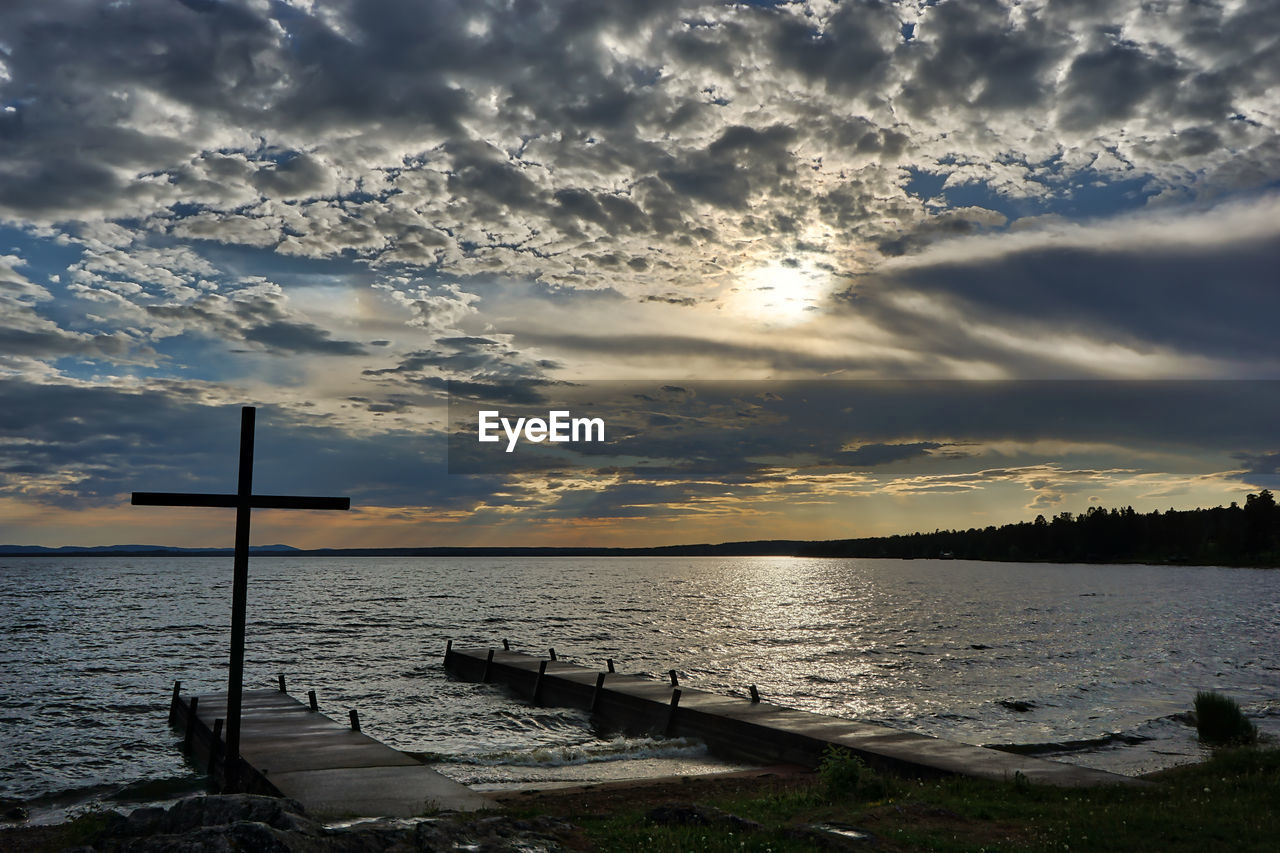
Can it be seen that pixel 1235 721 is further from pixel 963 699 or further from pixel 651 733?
pixel 651 733

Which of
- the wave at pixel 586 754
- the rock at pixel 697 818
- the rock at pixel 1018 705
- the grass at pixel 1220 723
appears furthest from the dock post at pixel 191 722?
the grass at pixel 1220 723

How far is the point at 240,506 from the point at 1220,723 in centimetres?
2979

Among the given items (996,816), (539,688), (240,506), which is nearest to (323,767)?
(240,506)

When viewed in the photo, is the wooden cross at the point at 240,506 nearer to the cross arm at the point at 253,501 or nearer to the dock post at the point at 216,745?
the cross arm at the point at 253,501

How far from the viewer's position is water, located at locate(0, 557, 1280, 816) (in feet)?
88.3

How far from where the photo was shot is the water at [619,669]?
26.9 metres

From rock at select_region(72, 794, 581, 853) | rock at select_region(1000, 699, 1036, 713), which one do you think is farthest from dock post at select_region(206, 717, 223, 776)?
rock at select_region(1000, 699, 1036, 713)

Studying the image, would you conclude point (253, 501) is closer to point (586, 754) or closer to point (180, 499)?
point (180, 499)

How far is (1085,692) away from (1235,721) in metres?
12.9

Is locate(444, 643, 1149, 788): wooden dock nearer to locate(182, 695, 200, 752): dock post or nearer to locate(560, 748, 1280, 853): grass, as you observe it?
locate(560, 748, 1280, 853): grass

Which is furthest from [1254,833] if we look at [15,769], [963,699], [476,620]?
[476,620]

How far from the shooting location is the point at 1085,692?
40344 mm

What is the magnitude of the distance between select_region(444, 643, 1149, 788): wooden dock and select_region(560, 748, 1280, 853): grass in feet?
5.03

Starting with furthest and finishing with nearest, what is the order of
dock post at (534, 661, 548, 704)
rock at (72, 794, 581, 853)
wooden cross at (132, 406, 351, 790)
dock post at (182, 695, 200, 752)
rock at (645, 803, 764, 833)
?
dock post at (534, 661, 548, 704) < dock post at (182, 695, 200, 752) < wooden cross at (132, 406, 351, 790) < rock at (645, 803, 764, 833) < rock at (72, 794, 581, 853)
